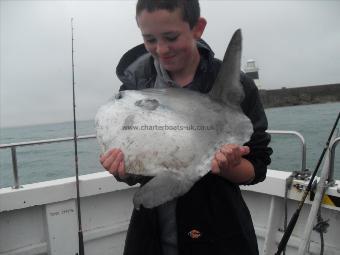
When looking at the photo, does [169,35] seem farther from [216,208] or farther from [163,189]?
[216,208]

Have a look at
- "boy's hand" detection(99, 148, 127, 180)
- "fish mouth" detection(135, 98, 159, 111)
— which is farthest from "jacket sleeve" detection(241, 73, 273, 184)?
"boy's hand" detection(99, 148, 127, 180)

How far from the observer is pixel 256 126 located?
1.62 metres

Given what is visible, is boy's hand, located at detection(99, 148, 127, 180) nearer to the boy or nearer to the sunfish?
the sunfish

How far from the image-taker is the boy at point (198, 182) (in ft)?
4.86

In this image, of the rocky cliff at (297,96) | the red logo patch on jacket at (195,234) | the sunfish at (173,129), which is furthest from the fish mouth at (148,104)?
the rocky cliff at (297,96)

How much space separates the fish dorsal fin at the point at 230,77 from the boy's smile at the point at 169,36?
0.75 feet

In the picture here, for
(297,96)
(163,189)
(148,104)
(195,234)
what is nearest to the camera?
(163,189)

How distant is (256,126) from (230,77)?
33 cm

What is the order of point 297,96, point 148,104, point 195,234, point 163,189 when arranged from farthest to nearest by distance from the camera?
1. point 297,96
2. point 195,234
3. point 148,104
4. point 163,189

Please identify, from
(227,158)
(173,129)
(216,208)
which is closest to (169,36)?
(173,129)

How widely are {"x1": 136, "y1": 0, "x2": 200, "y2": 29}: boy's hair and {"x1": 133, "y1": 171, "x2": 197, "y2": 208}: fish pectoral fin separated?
2.23ft

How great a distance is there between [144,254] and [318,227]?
1.73 m

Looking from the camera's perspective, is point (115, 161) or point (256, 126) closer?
point (115, 161)

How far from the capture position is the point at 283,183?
119 inches
